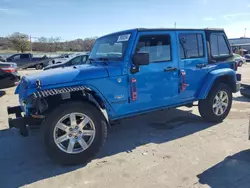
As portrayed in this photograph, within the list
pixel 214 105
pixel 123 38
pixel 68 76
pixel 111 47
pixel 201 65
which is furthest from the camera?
pixel 214 105

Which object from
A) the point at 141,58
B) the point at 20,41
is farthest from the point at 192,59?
the point at 20,41

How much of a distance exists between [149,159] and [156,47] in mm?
2044

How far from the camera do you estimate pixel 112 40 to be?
486 cm

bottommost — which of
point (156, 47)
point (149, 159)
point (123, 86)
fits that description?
point (149, 159)

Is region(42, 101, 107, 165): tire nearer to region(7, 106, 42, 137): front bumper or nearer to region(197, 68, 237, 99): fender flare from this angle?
region(7, 106, 42, 137): front bumper

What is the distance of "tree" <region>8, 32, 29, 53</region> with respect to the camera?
4922 cm

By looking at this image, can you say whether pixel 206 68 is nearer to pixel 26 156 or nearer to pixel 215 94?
pixel 215 94

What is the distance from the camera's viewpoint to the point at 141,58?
4.06 meters

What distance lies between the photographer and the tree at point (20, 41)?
161 ft

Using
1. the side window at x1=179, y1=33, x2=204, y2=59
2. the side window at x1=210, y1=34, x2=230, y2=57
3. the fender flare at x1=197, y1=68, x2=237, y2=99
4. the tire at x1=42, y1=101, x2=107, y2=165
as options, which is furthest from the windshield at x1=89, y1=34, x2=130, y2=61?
the side window at x1=210, y1=34, x2=230, y2=57

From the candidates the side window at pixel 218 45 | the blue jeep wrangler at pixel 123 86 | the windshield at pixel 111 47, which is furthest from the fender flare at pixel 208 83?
the windshield at pixel 111 47

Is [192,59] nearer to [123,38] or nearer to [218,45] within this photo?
[218,45]

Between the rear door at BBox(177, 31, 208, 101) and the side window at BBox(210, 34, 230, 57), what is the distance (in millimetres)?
286

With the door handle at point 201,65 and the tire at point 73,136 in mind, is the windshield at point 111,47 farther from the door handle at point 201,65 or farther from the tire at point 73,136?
the door handle at point 201,65
